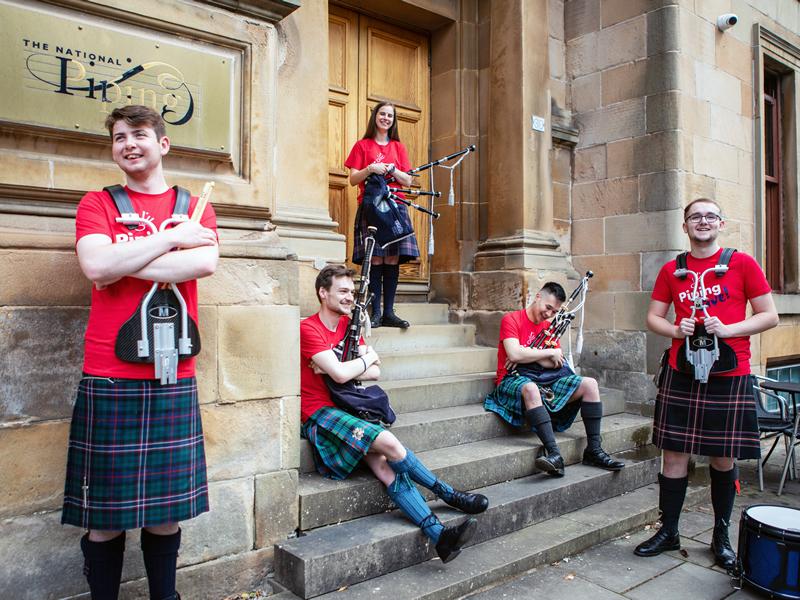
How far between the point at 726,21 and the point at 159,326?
623 cm

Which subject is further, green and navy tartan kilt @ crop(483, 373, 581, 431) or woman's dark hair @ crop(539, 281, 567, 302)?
woman's dark hair @ crop(539, 281, 567, 302)

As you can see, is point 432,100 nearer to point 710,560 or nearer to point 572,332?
point 572,332

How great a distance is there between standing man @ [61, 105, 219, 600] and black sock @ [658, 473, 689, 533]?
2.51 metres

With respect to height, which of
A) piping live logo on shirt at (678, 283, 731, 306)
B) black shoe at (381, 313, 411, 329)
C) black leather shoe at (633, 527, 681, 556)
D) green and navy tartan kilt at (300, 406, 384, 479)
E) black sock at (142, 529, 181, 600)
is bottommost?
black leather shoe at (633, 527, 681, 556)

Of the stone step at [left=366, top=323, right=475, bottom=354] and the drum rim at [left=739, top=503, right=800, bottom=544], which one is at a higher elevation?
the stone step at [left=366, top=323, right=475, bottom=354]

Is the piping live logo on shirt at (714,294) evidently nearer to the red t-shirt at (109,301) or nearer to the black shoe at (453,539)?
the black shoe at (453,539)

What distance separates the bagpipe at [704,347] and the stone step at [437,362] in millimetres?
2061

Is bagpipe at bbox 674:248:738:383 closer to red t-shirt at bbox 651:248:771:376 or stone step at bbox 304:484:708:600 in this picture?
red t-shirt at bbox 651:248:771:376

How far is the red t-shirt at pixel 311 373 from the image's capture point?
10.9 feet

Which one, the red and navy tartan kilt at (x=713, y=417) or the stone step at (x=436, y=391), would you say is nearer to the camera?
the red and navy tartan kilt at (x=713, y=417)

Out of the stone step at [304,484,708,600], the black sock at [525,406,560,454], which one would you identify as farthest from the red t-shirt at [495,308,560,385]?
the stone step at [304,484,708,600]

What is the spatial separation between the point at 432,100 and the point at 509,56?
33.9 inches

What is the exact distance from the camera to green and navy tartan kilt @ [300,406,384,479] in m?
3.16

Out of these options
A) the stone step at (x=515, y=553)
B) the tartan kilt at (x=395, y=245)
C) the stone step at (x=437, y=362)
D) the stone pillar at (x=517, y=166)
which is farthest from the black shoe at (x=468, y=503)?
the stone pillar at (x=517, y=166)
